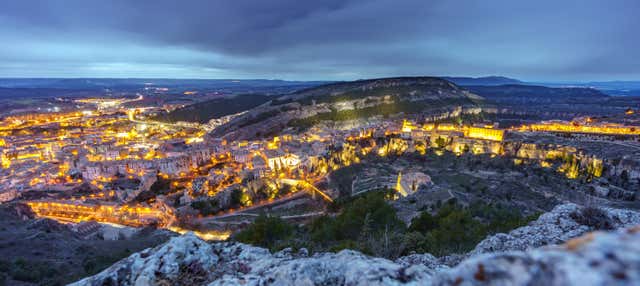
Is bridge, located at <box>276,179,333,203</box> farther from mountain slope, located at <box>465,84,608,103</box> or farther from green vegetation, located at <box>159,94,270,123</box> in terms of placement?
mountain slope, located at <box>465,84,608,103</box>

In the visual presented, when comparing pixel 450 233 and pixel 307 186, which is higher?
pixel 450 233

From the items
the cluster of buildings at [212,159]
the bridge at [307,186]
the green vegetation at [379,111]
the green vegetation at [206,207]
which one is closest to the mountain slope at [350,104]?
the green vegetation at [379,111]

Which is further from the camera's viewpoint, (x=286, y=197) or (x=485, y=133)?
(x=485, y=133)

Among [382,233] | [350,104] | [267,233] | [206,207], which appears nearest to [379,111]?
[350,104]

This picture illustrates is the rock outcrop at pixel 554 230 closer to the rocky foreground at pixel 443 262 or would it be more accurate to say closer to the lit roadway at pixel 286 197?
the rocky foreground at pixel 443 262

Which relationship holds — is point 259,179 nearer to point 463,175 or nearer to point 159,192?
point 159,192

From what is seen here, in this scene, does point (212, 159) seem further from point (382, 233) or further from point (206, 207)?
point (382, 233)

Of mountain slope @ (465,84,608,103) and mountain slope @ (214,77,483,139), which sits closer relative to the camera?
mountain slope @ (214,77,483,139)

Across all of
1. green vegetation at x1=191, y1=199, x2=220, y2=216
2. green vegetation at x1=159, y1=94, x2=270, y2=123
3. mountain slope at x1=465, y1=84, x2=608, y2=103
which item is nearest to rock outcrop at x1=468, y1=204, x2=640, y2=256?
green vegetation at x1=191, y1=199, x2=220, y2=216
